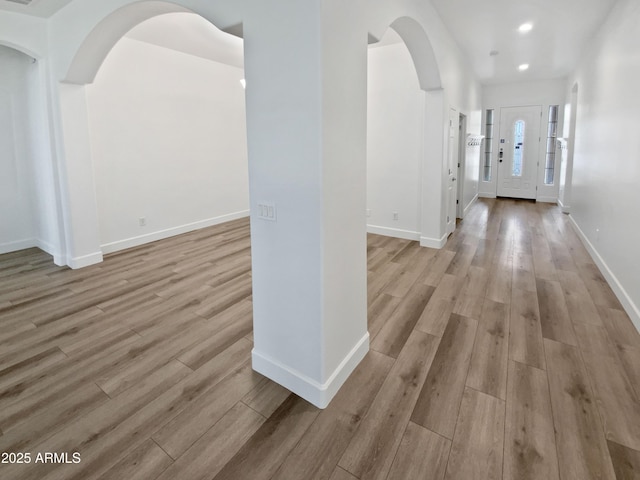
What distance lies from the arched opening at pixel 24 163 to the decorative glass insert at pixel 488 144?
939cm

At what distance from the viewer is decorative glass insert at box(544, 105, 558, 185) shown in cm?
842

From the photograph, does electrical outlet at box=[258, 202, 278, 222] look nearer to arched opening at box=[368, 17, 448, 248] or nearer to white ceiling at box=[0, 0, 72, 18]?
arched opening at box=[368, 17, 448, 248]

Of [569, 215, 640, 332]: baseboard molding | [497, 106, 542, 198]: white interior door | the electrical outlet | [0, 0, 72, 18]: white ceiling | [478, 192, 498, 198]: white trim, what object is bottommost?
[569, 215, 640, 332]: baseboard molding

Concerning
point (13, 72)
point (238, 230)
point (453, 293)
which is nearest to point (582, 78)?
point (453, 293)

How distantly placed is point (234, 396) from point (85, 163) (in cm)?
369

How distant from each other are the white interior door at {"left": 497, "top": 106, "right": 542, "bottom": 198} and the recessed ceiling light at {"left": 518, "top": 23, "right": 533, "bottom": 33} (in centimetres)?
455

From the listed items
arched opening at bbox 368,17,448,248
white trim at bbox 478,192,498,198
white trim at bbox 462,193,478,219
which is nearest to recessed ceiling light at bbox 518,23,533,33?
arched opening at bbox 368,17,448,248

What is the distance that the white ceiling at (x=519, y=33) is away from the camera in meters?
3.93

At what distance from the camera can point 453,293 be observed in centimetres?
342

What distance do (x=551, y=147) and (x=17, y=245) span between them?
11033mm

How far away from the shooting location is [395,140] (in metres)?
5.30

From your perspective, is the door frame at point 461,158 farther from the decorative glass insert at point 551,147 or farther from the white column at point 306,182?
the white column at point 306,182

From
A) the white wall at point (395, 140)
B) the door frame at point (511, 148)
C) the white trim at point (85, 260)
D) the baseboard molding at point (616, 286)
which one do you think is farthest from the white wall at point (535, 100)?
the white trim at point (85, 260)

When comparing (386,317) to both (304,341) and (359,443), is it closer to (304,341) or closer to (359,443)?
(304,341)
